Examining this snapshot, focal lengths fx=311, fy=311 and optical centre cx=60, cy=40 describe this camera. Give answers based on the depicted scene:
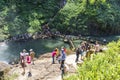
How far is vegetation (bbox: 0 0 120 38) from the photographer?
192 ft

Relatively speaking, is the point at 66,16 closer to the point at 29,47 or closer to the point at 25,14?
the point at 25,14

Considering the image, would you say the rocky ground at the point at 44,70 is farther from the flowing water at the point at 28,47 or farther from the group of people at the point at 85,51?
the flowing water at the point at 28,47

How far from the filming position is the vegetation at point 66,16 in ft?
192

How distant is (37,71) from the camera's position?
A: 28.4 m

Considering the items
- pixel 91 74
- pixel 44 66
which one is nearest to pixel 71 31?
pixel 44 66

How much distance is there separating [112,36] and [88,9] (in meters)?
7.08

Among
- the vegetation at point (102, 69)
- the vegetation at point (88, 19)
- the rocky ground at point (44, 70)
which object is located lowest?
the rocky ground at point (44, 70)

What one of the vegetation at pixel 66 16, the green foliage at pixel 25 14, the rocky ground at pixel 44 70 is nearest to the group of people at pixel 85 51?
the rocky ground at pixel 44 70

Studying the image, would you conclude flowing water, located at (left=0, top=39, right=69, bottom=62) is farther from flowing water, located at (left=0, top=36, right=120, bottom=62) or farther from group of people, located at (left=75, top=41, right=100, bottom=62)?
group of people, located at (left=75, top=41, right=100, bottom=62)

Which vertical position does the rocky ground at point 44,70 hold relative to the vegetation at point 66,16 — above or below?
below

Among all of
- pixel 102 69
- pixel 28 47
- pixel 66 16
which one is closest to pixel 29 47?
pixel 28 47

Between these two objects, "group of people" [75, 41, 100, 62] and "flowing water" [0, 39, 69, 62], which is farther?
"flowing water" [0, 39, 69, 62]

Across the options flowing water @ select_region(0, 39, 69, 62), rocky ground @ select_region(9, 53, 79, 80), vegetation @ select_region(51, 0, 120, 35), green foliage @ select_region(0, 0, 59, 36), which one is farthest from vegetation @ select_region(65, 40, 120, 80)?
vegetation @ select_region(51, 0, 120, 35)

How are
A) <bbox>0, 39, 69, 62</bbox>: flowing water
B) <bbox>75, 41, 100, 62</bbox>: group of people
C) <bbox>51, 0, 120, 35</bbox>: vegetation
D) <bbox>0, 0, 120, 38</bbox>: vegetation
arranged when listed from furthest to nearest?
<bbox>51, 0, 120, 35</bbox>: vegetation
<bbox>0, 0, 120, 38</bbox>: vegetation
<bbox>0, 39, 69, 62</bbox>: flowing water
<bbox>75, 41, 100, 62</bbox>: group of people
